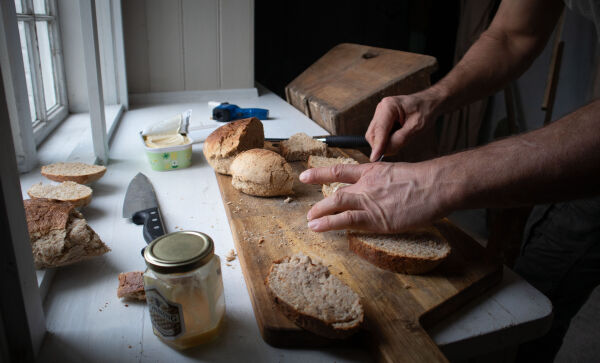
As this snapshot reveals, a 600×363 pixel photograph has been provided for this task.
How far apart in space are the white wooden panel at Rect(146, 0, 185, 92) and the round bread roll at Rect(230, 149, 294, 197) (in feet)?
5.45

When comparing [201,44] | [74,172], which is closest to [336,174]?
[74,172]

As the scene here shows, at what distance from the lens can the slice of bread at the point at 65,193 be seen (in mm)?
1092

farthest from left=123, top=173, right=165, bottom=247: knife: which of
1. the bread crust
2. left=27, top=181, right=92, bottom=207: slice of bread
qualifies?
the bread crust

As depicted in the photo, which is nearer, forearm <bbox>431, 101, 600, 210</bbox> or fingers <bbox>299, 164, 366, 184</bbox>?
forearm <bbox>431, 101, 600, 210</bbox>

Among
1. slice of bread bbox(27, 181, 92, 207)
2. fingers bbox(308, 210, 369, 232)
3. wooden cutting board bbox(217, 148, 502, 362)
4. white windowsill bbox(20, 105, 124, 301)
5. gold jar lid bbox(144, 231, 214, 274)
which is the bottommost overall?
wooden cutting board bbox(217, 148, 502, 362)

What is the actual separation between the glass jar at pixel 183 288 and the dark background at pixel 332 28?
3.64m

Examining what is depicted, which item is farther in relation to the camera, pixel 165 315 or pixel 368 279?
pixel 368 279

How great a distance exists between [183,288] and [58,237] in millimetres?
378

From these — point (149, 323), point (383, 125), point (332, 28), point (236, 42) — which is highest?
point (332, 28)

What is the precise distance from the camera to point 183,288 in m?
0.66

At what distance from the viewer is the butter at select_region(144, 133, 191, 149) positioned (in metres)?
1.50

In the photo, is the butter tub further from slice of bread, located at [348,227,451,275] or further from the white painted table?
slice of bread, located at [348,227,451,275]

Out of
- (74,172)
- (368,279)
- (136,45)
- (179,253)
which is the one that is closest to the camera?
(179,253)

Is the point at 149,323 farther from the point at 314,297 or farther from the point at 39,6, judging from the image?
the point at 39,6
